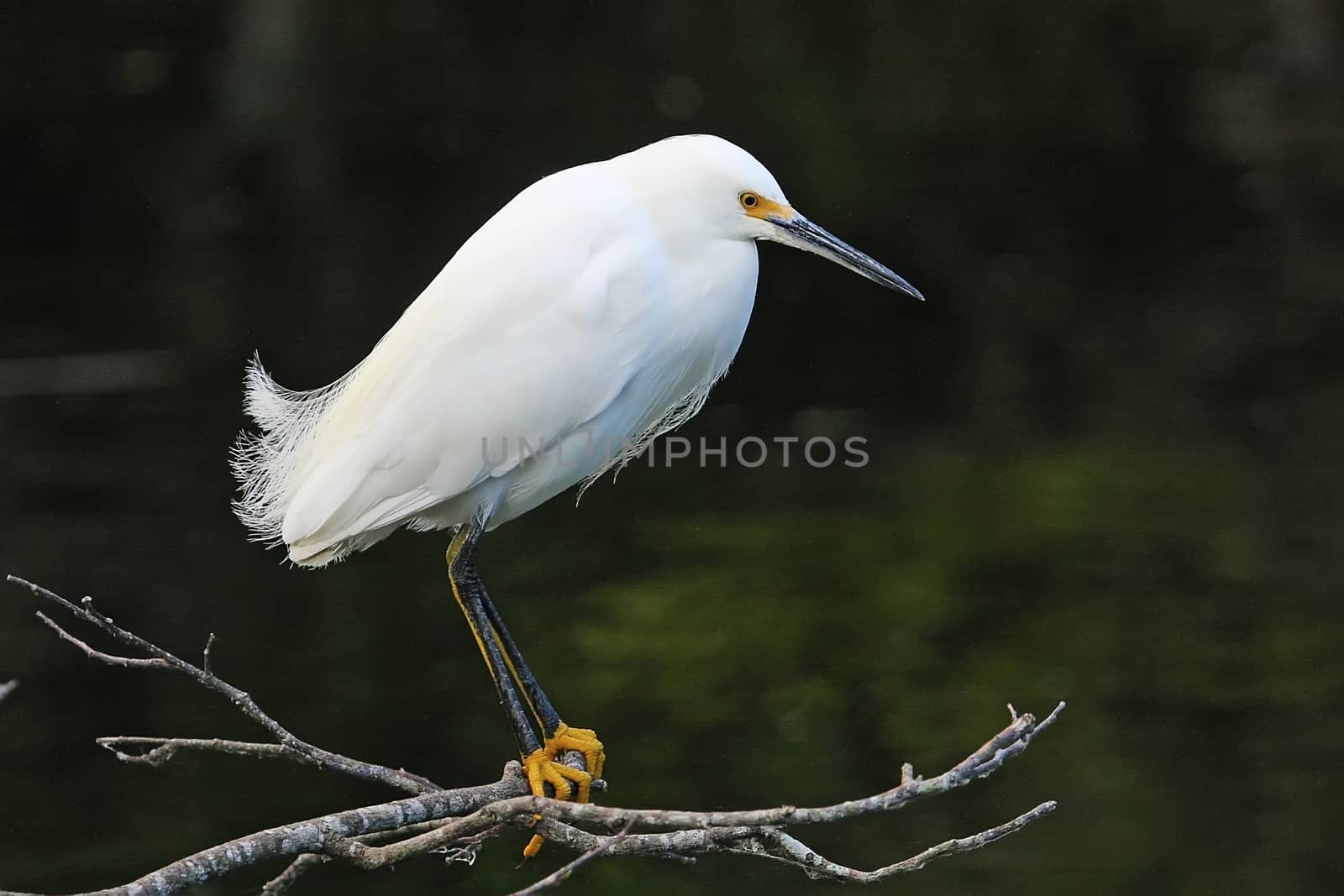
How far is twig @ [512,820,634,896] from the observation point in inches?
56.7

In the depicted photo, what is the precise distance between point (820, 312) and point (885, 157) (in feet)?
1.95

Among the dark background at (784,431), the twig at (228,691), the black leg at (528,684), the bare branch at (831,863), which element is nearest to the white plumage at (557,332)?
the black leg at (528,684)

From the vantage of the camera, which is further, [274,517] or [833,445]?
[833,445]

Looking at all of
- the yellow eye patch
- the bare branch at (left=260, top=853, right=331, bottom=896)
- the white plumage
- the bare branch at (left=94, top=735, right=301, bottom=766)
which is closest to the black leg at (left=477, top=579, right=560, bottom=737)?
the white plumage

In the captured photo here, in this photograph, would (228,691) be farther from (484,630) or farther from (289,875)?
(484,630)

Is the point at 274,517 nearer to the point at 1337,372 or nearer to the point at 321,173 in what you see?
the point at 321,173

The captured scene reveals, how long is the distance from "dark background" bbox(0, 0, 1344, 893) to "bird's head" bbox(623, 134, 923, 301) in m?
1.99

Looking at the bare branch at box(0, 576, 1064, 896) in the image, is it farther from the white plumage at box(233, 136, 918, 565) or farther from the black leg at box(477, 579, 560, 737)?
the white plumage at box(233, 136, 918, 565)

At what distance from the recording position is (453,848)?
6.15ft

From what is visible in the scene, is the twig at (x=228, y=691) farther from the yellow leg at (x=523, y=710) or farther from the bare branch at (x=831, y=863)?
the bare branch at (x=831, y=863)

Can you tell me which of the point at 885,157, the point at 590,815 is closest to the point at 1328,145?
the point at 885,157

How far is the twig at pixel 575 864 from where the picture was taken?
4.73 feet

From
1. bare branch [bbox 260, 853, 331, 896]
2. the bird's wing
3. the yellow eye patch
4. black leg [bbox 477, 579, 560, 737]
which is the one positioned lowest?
bare branch [bbox 260, 853, 331, 896]

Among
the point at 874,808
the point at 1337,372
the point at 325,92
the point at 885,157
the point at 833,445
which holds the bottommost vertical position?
the point at 874,808
